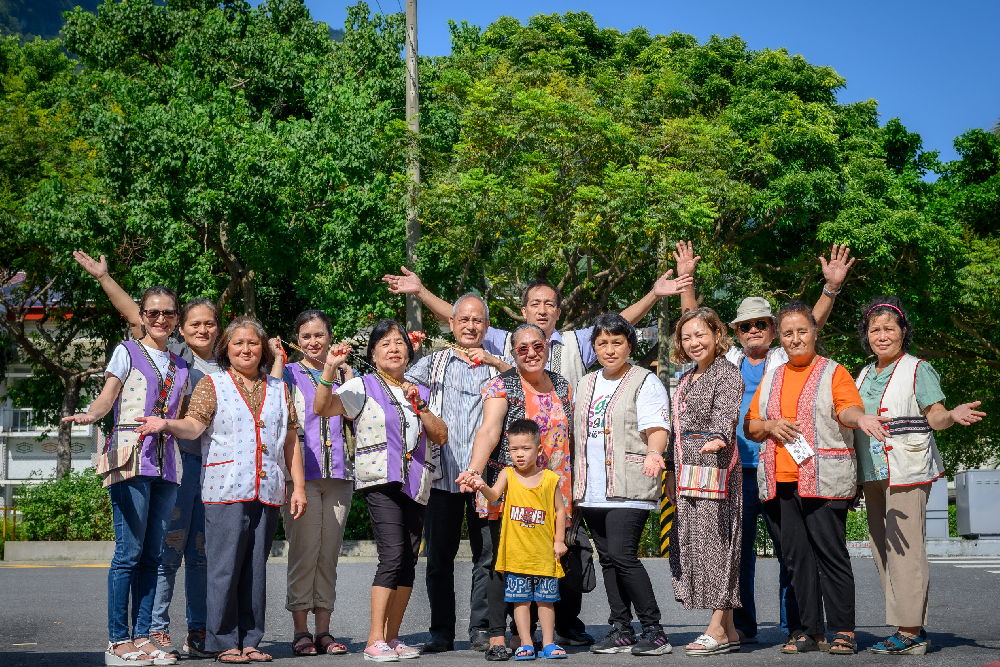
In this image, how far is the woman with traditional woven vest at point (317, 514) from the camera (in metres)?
6.27

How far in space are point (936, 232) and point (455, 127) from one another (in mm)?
10187

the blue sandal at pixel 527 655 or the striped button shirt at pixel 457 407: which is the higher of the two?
the striped button shirt at pixel 457 407

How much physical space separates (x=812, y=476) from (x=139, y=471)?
389cm

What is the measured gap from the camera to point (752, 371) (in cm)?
684

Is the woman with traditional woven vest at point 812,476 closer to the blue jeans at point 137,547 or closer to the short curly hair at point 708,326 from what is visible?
the short curly hair at point 708,326

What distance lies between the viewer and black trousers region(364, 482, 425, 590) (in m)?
5.86

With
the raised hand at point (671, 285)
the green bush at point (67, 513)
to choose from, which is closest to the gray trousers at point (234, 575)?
the raised hand at point (671, 285)

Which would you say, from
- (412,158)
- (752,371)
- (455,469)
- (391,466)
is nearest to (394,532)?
(391,466)

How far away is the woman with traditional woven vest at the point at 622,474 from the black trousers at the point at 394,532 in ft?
3.29

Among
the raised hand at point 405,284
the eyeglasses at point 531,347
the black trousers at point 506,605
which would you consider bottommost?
the black trousers at point 506,605

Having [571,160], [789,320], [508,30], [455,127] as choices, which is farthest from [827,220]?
[789,320]

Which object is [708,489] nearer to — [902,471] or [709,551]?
[709,551]

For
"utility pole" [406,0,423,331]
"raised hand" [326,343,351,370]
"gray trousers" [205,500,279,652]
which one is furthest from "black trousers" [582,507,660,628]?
"utility pole" [406,0,423,331]

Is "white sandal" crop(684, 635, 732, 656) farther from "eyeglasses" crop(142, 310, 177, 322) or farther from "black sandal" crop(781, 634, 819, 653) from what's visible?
"eyeglasses" crop(142, 310, 177, 322)
